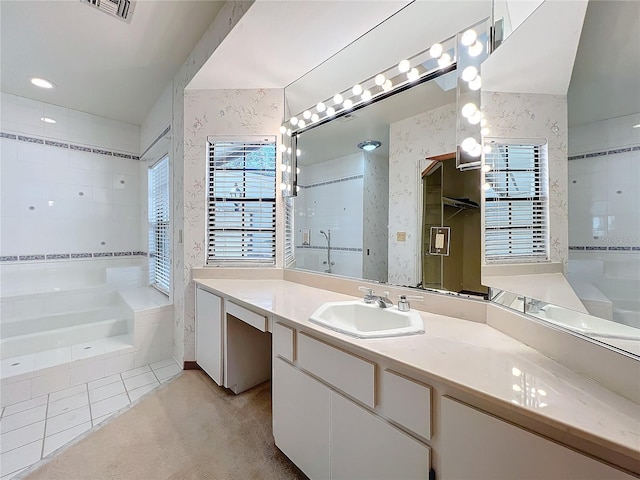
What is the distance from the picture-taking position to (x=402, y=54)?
1.61m

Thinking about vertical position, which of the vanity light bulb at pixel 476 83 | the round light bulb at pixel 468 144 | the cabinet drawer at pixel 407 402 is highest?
the vanity light bulb at pixel 476 83

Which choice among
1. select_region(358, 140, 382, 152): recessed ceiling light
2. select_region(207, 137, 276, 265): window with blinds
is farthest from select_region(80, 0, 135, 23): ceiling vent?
select_region(358, 140, 382, 152): recessed ceiling light

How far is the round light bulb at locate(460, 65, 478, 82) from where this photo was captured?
1.27 metres

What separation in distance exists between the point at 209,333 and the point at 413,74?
7.22ft

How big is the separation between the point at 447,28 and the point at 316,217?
1.35 m

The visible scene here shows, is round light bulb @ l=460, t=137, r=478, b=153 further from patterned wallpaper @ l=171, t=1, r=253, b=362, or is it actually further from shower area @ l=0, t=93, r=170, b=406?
shower area @ l=0, t=93, r=170, b=406

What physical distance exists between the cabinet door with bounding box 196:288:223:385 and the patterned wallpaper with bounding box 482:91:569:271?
6.12 feet

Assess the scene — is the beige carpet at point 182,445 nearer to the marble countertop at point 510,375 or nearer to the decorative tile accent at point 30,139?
the marble countertop at point 510,375

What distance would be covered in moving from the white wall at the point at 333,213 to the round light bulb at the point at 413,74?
0.50 metres

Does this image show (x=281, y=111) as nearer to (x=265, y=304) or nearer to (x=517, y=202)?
(x=265, y=304)

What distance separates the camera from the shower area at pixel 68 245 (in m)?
2.41

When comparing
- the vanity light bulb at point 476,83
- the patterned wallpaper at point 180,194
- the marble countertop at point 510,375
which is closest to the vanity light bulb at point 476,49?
the vanity light bulb at point 476,83

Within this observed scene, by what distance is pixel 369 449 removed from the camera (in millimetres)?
974

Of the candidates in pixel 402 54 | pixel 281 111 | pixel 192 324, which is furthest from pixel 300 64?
pixel 192 324
